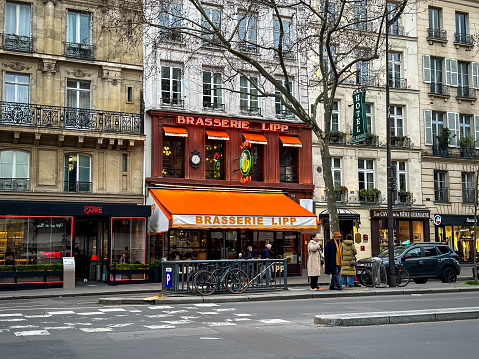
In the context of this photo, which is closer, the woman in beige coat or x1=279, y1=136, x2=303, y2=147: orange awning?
the woman in beige coat

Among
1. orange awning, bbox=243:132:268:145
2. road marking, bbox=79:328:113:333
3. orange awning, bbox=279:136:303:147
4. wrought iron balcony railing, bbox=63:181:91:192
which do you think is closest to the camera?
road marking, bbox=79:328:113:333

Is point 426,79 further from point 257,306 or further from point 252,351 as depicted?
point 252,351

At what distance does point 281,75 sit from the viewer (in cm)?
3198

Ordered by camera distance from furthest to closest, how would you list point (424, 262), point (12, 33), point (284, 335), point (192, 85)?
point (192, 85)
point (12, 33)
point (424, 262)
point (284, 335)

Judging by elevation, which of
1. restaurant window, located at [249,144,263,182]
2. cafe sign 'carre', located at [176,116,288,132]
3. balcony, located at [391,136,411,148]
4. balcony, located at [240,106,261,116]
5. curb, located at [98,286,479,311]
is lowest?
curb, located at [98,286,479,311]

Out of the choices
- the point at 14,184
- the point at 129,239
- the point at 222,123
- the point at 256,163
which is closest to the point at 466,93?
the point at 256,163

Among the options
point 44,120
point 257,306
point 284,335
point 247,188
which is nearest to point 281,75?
point 247,188

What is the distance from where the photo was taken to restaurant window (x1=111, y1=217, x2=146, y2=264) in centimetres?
2605

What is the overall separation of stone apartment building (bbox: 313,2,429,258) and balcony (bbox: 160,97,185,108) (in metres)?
7.70

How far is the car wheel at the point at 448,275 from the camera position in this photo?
24.5 meters

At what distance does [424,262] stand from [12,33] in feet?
64.6

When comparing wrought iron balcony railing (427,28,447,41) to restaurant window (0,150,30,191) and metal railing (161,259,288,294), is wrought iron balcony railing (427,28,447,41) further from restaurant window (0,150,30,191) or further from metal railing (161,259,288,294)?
restaurant window (0,150,30,191)

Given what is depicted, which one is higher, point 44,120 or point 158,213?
point 44,120

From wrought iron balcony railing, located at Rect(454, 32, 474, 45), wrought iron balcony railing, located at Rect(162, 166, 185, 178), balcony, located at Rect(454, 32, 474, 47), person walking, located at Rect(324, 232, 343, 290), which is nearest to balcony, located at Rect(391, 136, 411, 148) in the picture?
balcony, located at Rect(454, 32, 474, 47)
